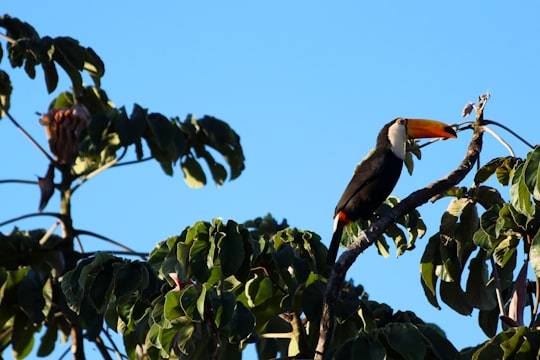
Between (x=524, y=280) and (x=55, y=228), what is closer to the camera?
(x=524, y=280)

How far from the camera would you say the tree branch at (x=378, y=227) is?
3512mm

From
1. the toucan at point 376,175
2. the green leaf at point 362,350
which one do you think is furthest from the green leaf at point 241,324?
the toucan at point 376,175

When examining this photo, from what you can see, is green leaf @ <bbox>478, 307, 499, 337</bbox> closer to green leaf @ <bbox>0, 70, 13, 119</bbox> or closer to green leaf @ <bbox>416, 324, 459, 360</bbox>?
green leaf @ <bbox>416, 324, 459, 360</bbox>

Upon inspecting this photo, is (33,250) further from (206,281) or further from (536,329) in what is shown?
(536,329)

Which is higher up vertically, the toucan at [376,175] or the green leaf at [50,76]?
the green leaf at [50,76]

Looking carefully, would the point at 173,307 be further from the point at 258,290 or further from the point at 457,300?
the point at 457,300

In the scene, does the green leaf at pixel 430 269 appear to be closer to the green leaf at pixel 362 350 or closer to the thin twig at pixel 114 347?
the green leaf at pixel 362 350

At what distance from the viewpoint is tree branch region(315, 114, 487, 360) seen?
11.5 feet

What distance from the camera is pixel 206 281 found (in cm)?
392

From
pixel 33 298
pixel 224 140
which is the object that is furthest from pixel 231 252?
pixel 224 140

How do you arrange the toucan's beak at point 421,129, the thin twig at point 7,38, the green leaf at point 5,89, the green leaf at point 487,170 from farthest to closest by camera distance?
the green leaf at point 5,89 < the thin twig at point 7,38 < the toucan's beak at point 421,129 < the green leaf at point 487,170

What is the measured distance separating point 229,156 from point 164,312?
295cm

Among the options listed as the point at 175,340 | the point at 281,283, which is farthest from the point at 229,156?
the point at 175,340

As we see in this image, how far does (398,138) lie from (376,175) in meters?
0.36
